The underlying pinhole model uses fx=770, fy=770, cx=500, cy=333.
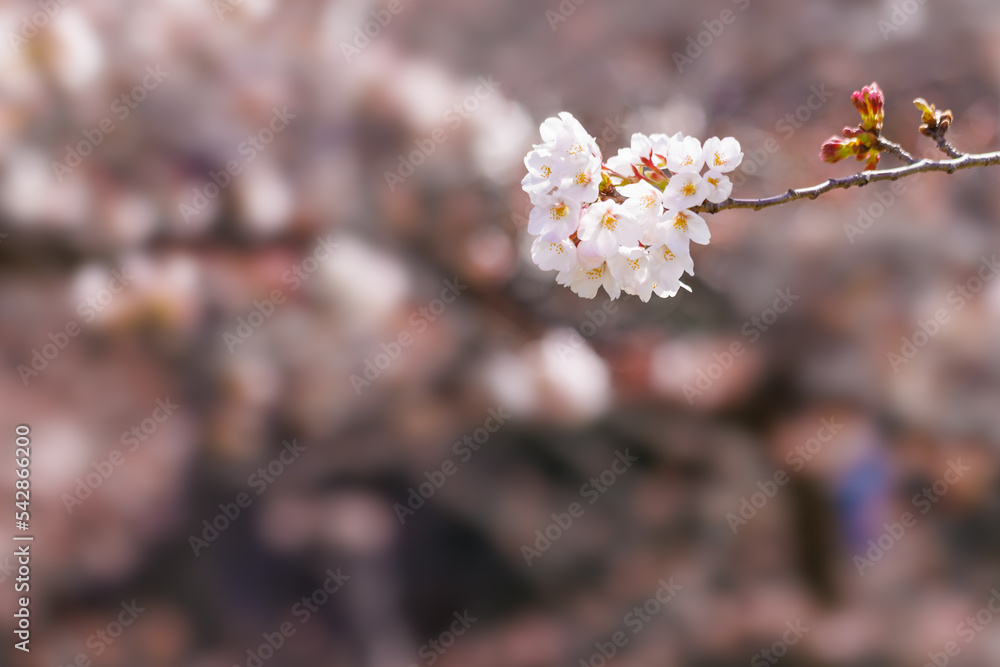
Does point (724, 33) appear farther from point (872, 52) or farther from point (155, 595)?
point (155, 595)

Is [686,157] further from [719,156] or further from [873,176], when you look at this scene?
[873,176]

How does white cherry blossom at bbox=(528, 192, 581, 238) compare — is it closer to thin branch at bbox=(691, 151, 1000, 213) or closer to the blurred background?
thin branch at bbox=(691, 151, 1000, 213)

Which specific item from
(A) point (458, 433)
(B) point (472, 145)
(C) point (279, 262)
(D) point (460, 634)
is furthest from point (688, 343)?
(C) point (279, 262)

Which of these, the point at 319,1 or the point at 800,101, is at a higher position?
the point at 800,101

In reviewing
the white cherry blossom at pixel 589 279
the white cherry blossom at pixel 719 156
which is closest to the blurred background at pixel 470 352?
the white cherry blossom at pixel 589 279

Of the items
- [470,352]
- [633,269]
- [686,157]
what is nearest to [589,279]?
[633,269]

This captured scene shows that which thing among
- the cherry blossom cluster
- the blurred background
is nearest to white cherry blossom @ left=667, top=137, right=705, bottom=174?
the cherry blossom cluster

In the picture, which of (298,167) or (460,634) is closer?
(460,634)
